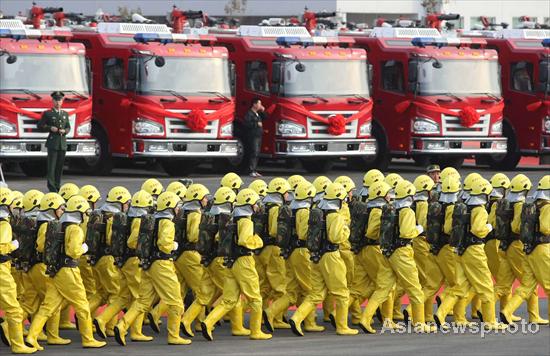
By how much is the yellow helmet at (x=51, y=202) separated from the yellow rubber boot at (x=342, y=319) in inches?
126

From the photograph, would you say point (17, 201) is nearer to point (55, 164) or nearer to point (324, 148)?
point (55, 164)

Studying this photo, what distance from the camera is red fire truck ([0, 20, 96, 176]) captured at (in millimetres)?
30625

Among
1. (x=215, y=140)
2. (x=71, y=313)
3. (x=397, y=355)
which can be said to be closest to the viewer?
(x=397, y=355)

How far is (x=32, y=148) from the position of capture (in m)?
30.7

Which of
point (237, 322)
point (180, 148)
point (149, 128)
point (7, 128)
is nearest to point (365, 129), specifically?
point (180, 148)

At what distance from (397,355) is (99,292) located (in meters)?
3.56

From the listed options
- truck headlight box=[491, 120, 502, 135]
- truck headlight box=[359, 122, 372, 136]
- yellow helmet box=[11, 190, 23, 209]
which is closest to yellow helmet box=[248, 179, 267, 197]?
yellow helmet box=[11, 190, 23, 209]

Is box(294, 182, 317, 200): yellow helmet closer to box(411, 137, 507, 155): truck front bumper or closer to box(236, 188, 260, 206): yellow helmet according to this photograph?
box(236, 188, 260, 206): yellow helmet

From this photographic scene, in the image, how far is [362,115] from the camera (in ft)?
109

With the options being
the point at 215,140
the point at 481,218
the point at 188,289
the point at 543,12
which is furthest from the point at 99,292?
the point at 543,12

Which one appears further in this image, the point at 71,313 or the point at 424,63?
the point at 424,63

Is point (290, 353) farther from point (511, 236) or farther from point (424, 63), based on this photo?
point (424, 63)

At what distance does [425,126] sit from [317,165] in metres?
2.42

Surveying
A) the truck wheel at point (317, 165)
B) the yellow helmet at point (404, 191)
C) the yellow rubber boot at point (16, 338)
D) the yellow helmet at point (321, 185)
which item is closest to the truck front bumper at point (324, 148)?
the truck wheel at point (317, 165)
